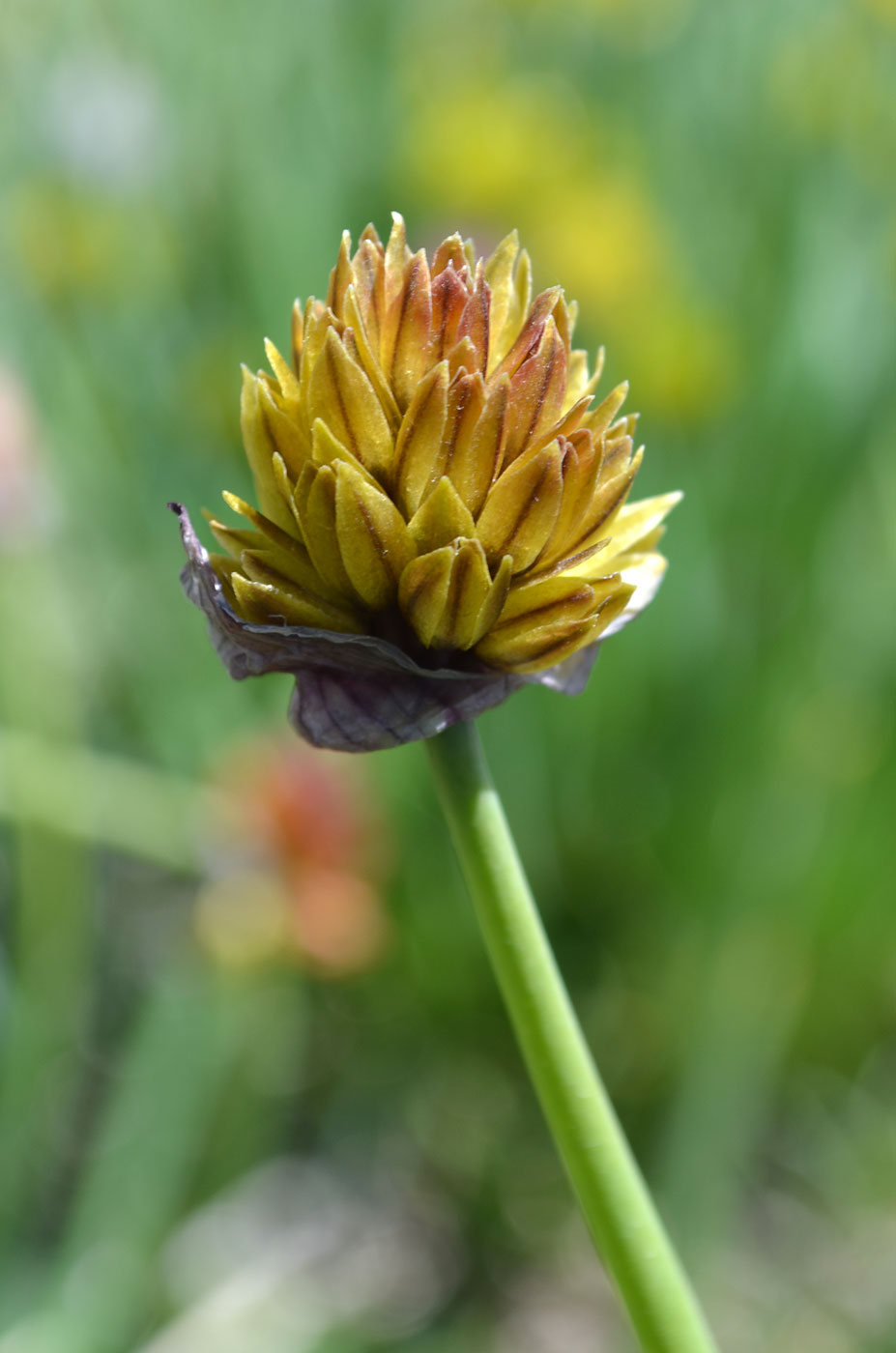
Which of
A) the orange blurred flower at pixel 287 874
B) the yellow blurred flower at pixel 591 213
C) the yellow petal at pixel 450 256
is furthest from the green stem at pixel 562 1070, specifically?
the yellow blurred flower at pixel 591 213

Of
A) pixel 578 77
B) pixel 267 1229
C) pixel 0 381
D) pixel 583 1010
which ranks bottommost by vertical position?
pixel 267 1229

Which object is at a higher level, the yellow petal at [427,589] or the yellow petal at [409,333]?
the yellow petal at [409,333]

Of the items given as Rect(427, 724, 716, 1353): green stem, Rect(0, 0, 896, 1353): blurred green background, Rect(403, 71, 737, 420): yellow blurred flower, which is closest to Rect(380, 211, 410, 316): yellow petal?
Rect(427, 724, 716, 1353): green stem

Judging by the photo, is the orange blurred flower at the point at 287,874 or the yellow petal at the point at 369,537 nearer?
the yellow petal at the point at 369,537

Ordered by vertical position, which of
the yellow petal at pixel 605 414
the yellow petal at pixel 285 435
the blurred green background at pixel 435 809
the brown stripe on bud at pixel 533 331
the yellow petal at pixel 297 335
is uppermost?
the brown stripe on bud at pixel 533 331

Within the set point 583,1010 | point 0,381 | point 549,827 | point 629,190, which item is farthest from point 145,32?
point 583,1010

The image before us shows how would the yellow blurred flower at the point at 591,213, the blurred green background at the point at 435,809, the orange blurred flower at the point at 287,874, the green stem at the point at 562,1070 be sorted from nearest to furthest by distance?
1. the green stem at the point at 562,1070
2. the orange blurred flower at the point at 287,874
3. the blurred green background at the point at 435,809
4. the yellow blurred flower at the point at 591,213

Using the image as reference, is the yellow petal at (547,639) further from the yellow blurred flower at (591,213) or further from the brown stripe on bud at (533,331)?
the yellow blurred flower at (591,213)

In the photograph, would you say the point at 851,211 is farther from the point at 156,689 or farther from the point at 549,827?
the point at 156,689

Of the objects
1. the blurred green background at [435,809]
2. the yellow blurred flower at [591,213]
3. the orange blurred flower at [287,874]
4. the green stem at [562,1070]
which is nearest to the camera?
the green stem at [562,1070]
